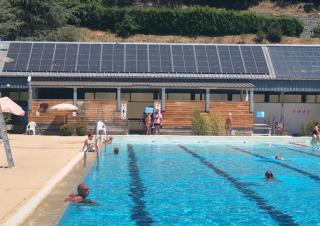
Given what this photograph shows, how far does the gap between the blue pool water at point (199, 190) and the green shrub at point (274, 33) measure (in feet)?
140

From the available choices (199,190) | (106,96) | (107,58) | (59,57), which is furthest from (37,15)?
(199,190)

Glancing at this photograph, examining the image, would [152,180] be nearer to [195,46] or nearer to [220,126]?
[220,126]

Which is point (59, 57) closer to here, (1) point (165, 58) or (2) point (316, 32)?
(1) point (165, 58)

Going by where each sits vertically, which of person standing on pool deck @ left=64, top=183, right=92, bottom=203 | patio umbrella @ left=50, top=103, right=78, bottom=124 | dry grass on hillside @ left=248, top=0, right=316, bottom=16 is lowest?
person standing on pool deck @ left=64, top=183, right=92, bottom=203

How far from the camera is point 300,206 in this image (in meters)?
11.4

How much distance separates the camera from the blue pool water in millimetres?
10109

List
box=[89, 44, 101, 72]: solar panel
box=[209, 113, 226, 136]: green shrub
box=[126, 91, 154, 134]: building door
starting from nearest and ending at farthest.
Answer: box=[209, 113, 226, 136]: green shrub, box=[89, 44, 101, 72]: solar panel, box=[126, 91, 154, 134]: building door

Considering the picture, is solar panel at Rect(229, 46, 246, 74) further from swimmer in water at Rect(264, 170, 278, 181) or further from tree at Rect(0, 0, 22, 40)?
swimmer in water at Rect(264, 170, 278, 181)

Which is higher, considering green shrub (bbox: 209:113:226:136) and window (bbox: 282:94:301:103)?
window (bbox: 282:94:301:103)

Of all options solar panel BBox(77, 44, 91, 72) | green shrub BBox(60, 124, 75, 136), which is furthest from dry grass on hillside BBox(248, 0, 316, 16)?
green shrub BBox(60, 124, 75, 136)

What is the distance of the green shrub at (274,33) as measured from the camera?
6350 cm

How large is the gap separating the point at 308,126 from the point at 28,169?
2176 cm

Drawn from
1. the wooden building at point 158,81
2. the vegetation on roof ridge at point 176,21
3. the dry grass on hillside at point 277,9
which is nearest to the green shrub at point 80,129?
the wooden building at point 158,81

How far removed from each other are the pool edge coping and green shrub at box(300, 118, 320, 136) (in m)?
20.7
